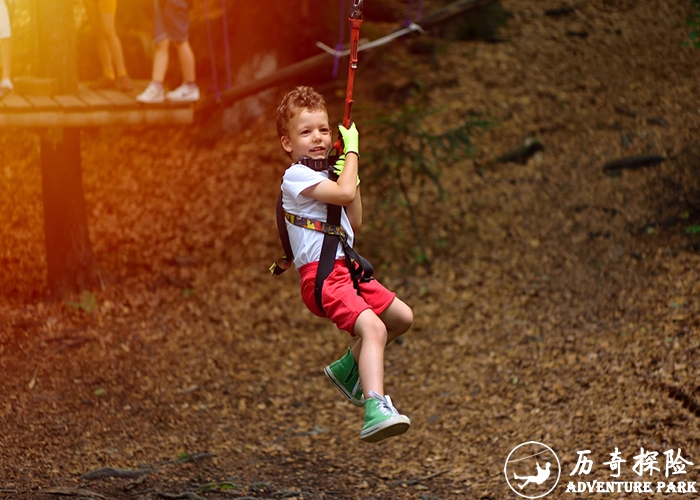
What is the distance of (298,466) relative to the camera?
6203 millimetres

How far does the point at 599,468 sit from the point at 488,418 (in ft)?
3.96

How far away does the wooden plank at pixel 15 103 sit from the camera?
19.6ft

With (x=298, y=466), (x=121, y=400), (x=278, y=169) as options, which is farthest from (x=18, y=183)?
(x=298, y=466)

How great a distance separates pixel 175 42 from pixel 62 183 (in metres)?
1.98

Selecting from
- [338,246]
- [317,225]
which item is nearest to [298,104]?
[317,225]

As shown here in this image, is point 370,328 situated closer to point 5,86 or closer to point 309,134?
point 309,134

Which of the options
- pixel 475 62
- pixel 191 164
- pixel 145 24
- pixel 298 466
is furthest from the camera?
pixel 475 62

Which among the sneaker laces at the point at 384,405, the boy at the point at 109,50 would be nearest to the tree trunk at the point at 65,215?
the boy at the point at 109,50

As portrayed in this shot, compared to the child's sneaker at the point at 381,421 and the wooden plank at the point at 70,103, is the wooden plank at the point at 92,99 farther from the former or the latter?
the child's sneaker at the point at 381,421

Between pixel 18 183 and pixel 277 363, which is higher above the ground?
pixel 18 183

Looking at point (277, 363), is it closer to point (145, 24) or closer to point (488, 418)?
point (488, 418)

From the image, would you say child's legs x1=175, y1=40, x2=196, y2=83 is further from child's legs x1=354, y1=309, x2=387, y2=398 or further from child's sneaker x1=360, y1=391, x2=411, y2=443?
child's sneaker x1=360, y1=391, x2=411, y2=443

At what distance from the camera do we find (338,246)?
3.57 metres

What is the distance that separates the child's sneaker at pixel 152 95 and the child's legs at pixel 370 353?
148 inches
